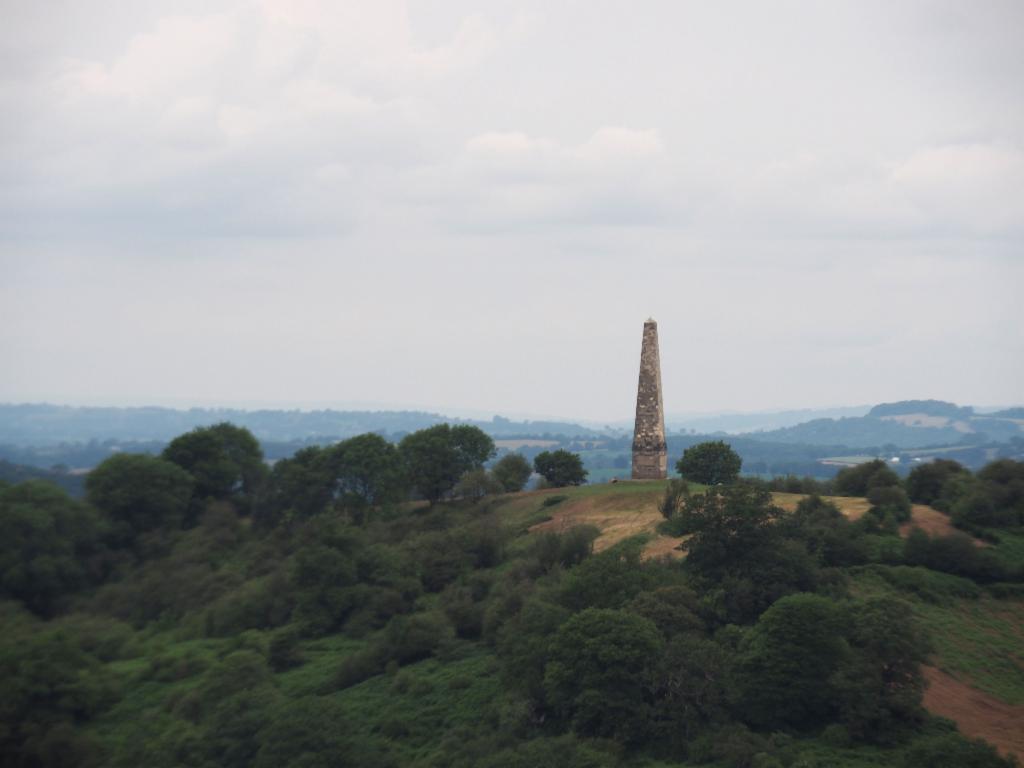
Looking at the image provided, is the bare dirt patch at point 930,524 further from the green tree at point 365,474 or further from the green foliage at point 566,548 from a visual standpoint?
the green tree at point 365,474

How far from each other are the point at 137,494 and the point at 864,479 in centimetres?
4220

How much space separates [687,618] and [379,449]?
119ft

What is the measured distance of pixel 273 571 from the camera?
58.2 meters

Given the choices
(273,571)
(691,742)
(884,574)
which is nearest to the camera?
(691,742)

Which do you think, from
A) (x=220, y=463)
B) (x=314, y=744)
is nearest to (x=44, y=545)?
(x=220, y=463)

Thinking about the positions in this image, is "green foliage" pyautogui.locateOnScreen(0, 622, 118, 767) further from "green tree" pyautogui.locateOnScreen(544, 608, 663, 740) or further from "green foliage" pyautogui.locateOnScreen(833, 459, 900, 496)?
"green foliage" pyautogui.locateOnScreen(833, 459, 900, 496)

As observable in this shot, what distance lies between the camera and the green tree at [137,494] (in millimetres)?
66625

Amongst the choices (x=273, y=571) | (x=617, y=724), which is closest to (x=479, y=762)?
(x=617, y=724)

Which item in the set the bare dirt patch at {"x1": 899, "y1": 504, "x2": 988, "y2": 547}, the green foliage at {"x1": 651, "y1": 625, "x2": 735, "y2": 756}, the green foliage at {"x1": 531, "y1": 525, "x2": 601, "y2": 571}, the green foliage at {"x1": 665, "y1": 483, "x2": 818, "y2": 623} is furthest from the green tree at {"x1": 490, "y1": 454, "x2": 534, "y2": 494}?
the green foliage at {"x1": 651, "y1": 625, "x2": 735, "y2": 756}

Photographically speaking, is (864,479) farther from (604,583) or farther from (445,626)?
(445,626)

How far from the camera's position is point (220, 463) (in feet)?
238

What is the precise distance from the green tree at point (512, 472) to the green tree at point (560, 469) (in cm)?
163

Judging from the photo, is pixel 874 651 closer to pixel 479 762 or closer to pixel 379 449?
pixel 479 762

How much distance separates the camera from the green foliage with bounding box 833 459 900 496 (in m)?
53.2
